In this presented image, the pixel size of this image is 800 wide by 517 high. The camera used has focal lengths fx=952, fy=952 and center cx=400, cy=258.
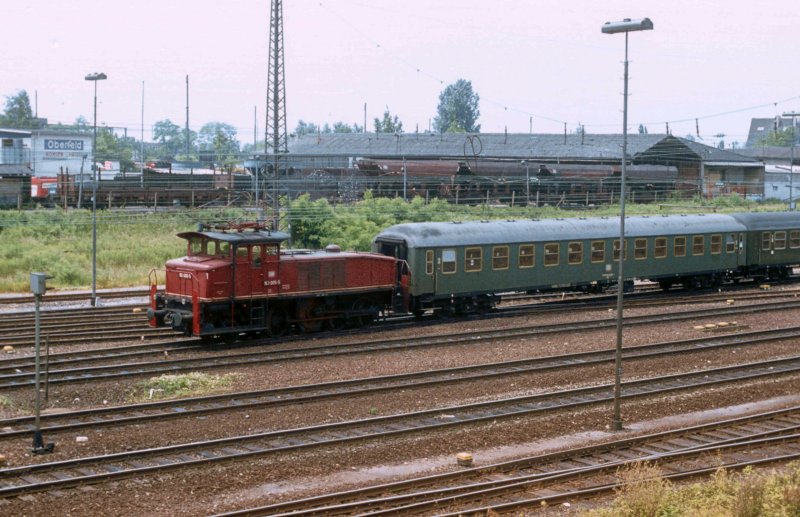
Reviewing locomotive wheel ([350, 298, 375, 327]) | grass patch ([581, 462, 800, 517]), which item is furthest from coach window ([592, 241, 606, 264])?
grass patch ([581, 462, 800, 517])

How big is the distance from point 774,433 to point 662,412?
8.27 feet

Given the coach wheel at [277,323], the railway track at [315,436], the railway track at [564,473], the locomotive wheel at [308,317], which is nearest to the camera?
the railway track at [564,473]

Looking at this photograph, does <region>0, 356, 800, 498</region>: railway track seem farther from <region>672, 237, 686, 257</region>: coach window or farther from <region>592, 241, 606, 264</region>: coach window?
<region>672, 237, 686, 257</region>: coach window

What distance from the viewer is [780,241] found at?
43219mm

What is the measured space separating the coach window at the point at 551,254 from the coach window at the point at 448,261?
435 centimetres

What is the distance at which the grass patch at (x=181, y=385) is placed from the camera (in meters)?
20.7

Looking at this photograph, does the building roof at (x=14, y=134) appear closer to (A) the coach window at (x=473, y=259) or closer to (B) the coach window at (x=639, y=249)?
(A) the coach window at (x=473, y=259)

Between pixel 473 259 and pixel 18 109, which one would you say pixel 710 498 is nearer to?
pixel 473 259

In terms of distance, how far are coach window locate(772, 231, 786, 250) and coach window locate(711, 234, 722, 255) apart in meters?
4.17

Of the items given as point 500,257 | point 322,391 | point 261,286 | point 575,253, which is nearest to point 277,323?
point 261,286

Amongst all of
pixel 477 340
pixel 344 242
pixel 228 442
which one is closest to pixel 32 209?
pixel 344 242

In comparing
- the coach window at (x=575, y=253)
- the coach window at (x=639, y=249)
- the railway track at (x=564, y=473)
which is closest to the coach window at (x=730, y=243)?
the coach window at (x=639, y=249)

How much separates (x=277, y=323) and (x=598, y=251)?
1376 cm

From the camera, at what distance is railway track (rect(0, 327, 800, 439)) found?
59.7ft
